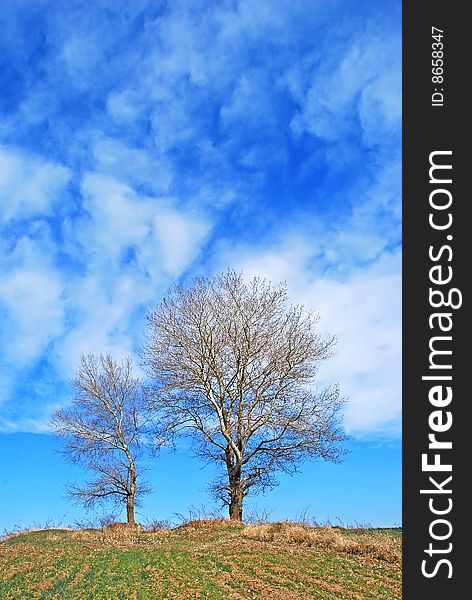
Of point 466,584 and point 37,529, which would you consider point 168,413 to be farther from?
point 466,584

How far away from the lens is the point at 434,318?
896 centimetres

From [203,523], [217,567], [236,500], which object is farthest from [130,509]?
[217,567]

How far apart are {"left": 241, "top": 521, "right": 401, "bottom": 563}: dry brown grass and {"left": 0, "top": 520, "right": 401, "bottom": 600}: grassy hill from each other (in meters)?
0.03

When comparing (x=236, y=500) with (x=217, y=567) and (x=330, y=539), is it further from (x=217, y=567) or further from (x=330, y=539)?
(x=217, y=567)

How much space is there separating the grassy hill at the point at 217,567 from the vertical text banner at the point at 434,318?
3330 mm

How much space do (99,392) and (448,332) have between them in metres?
21.0

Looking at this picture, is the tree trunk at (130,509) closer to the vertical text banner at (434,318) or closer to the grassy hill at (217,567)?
the grassy hill at (217,567)

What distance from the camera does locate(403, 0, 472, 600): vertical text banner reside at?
28.5ft

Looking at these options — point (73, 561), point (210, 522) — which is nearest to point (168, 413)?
point (210, 522)

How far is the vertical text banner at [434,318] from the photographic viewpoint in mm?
8680

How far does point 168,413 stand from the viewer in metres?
24.6

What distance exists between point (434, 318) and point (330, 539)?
28.8 ft

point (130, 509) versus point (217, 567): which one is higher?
point (130, 509)

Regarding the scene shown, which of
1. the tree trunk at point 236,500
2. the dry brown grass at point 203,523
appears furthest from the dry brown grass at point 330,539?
the tree trunk at point 236,500
